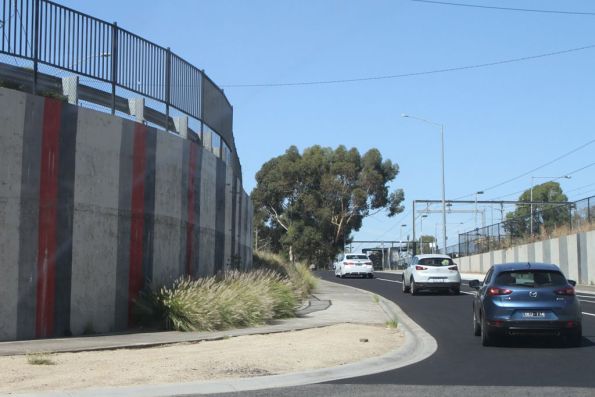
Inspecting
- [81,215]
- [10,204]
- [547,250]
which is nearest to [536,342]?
[81,215]

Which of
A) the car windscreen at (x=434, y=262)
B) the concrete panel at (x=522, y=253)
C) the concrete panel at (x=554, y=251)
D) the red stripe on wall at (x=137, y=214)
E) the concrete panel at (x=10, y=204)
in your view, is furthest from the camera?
the concrete panel at (x=522, y=253)

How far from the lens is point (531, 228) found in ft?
163

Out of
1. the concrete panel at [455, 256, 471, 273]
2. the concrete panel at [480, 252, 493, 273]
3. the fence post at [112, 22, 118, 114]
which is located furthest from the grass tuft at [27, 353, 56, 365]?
the concrete panel at [455, 256, 471, 273]

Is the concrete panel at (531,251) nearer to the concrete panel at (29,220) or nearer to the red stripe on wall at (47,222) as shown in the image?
the red stripe on wall at (47,222)

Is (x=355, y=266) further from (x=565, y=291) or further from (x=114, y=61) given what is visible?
(x=565, y=291)

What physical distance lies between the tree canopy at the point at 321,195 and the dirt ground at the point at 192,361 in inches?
2326

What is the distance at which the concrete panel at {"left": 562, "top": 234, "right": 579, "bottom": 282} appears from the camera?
39.2 meters

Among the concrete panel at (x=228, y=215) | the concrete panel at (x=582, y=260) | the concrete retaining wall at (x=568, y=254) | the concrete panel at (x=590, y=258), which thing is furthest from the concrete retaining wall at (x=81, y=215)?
the concrete panel at (x=582, y=260)

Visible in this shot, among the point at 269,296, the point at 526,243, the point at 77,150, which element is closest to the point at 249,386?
the point at 77,150

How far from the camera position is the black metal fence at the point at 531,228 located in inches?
1596

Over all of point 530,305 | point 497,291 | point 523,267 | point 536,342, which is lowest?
point 536,342

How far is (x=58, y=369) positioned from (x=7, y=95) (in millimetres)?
5144

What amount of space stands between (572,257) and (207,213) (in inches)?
1044

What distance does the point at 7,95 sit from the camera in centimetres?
1266
